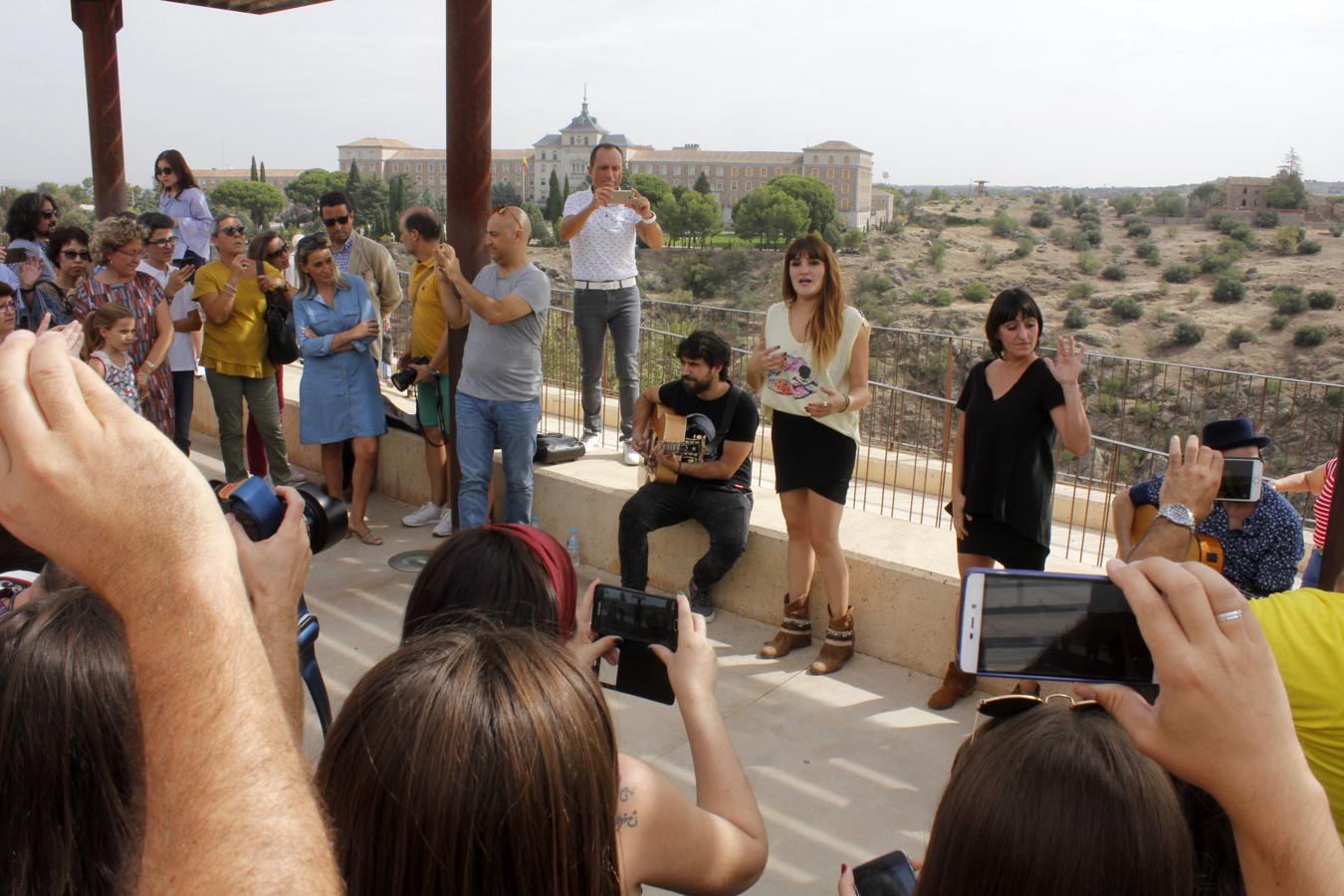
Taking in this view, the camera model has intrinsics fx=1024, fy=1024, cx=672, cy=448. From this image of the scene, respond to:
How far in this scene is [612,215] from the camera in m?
6.02

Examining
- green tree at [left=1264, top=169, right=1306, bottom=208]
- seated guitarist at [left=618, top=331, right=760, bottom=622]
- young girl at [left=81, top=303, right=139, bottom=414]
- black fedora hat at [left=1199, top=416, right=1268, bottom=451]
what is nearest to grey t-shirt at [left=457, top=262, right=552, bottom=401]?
seated guitarist at [left=618, top=331, right=760, bottom=622]

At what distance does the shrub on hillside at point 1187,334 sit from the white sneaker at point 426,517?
47.8 meters

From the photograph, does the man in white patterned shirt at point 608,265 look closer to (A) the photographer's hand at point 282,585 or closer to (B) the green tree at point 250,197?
(A) the photographer's hand at point 282,585

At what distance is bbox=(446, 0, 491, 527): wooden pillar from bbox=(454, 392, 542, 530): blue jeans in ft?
0.63

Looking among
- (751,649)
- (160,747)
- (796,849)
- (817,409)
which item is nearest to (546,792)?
(160,747)

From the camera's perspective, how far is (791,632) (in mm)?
4445

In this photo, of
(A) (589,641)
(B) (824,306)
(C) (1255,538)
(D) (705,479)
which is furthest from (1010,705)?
(D) (705,479)

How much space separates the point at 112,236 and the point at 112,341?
721mm

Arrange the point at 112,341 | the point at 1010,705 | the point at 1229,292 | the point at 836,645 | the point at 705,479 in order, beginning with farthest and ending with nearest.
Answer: the point at 1229,292, the point at 112,341, the point at 705,479, the point at 836,645, the point at 1010,705

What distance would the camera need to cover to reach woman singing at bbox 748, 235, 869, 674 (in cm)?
423

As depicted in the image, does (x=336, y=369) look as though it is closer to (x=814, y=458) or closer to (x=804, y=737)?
(x=814, y=458)

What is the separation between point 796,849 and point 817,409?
5.68 ft

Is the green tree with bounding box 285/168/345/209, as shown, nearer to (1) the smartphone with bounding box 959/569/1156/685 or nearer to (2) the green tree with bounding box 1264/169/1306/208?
(2) the green tree with bounding box 1264/169/1306/208

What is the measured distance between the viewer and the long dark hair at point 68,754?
1.06 meters
